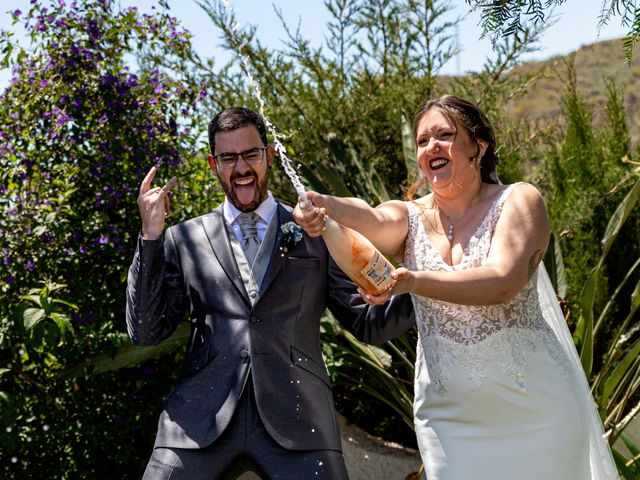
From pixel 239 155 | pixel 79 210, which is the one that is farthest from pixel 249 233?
pixel 79 210

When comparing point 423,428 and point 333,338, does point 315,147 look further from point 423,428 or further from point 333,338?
point 423,428

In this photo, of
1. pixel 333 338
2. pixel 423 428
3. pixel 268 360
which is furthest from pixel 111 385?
pixel 423 428

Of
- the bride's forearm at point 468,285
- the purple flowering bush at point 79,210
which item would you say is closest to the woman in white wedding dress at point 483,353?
the bride's forearm at point 468,285

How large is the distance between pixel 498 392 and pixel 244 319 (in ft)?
2.82

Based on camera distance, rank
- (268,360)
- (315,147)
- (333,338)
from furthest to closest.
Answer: (315,147), (333,338), (268,360)

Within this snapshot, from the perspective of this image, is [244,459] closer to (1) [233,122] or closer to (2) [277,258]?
(2) [277,258]

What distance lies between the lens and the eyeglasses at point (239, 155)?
3.07 meters

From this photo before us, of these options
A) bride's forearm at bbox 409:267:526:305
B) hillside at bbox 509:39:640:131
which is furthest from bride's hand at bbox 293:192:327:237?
hillside at bbox 509:39:640:131

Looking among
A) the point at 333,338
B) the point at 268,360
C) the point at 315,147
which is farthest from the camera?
the point at 315,147

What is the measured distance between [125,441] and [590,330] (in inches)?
91.5

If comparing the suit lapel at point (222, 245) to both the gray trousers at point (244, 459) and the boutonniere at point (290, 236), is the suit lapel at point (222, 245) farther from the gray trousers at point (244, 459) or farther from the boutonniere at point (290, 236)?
the gray trousers at point (244, 459)

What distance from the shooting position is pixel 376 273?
243 cm

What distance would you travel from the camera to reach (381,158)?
5949 mm

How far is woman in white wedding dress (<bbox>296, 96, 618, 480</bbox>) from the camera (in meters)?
2.76
